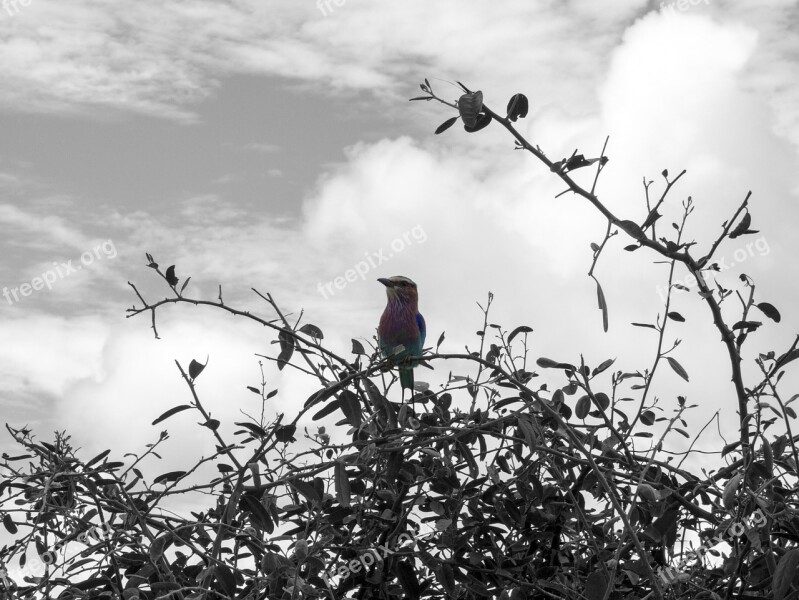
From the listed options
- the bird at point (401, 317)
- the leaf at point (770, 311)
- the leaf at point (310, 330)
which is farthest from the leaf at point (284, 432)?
the bird at point (401, 317)

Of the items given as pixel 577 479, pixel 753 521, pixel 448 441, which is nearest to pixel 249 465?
pixel 448 441

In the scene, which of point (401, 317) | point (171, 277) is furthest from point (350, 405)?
point (401, 317)

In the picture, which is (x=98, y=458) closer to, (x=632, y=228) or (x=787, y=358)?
(x=632, y=228)

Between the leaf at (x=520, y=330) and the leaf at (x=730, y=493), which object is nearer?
the leaf at (x=730, y=493)

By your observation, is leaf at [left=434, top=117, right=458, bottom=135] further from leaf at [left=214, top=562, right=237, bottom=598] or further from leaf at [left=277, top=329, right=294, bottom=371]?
leaf at [left=214, top=562, right=237, bottom=598]

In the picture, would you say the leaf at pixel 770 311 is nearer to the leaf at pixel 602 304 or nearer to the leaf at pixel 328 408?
the leaf at pixel 602 304

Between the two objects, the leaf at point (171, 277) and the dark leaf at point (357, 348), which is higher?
the leaf at point (171, 277)

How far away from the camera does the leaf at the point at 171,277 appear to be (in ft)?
9.31

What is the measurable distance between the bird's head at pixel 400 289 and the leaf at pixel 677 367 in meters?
2.67

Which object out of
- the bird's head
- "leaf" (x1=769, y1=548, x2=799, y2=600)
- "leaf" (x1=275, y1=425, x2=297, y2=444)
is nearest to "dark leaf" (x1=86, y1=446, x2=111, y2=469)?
"leaf" (x1=275, y1=425, x2=297, y2=444)

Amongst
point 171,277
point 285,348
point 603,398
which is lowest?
point 603,398

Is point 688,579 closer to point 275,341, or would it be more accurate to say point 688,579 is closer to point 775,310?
point 775,310

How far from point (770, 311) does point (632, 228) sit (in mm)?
646

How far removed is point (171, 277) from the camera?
285 centimetres
